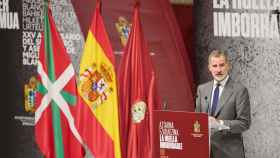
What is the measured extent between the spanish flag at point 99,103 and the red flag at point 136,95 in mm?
132

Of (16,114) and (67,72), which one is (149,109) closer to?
(67,72)

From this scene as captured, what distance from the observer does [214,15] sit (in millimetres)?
5469

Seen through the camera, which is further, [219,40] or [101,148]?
[219,40]

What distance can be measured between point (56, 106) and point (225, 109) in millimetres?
1621

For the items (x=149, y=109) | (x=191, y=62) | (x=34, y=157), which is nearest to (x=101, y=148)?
(x=149, y=109)

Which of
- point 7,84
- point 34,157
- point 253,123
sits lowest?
point 34,157

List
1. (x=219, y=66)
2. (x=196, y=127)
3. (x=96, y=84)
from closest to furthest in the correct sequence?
(x=196, y=127)
(x=219, y=66)
(x=96, y=84)

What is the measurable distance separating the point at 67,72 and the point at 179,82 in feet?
3.87

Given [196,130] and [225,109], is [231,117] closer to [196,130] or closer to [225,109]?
[225,109]

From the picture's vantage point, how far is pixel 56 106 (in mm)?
5090

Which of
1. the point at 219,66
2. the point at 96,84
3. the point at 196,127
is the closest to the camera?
the point at 196,127

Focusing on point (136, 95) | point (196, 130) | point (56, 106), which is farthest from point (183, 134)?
point (56, 106)

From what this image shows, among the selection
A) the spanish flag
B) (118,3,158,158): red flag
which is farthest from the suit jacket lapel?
the spanish flag

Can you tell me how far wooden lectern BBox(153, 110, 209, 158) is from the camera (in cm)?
374
